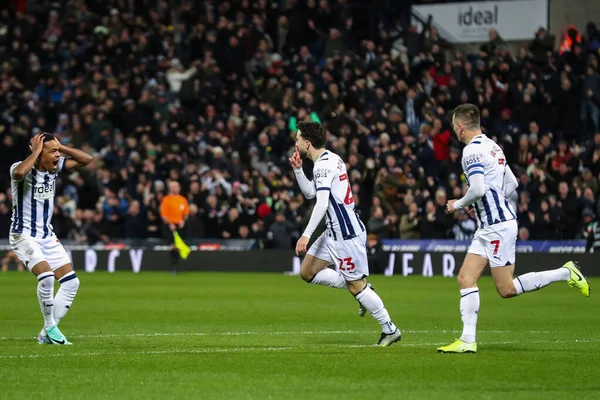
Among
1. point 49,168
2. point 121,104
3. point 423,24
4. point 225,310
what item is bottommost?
point 225,310

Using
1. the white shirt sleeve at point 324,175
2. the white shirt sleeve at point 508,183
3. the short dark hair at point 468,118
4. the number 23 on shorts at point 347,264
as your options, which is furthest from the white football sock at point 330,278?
the short dark hair at point 468,118

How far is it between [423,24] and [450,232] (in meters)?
7.90

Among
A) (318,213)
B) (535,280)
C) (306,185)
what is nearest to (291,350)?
(318,213)

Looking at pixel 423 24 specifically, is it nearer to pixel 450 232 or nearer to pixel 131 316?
pixel 450 232

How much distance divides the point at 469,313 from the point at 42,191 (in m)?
4.63

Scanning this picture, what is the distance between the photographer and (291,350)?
37.2 ft

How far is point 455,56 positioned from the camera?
102 ft

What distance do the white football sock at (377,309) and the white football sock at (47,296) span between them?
10.3ft

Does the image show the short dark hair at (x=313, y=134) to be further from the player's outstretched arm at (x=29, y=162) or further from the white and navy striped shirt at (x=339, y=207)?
the player's outstretched arm at (x=29, y=162)

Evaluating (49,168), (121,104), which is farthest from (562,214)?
(49,168)

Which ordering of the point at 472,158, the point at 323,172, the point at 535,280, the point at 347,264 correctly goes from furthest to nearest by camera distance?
the point at 347,264
the point at 323,172
the point at 535,280
the point at 472,158

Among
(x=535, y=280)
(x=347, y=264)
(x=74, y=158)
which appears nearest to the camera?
(x=535, y=280)

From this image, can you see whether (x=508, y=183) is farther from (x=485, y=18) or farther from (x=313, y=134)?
(x=485, y=18)

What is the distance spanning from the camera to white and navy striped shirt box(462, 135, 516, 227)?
1098cm
